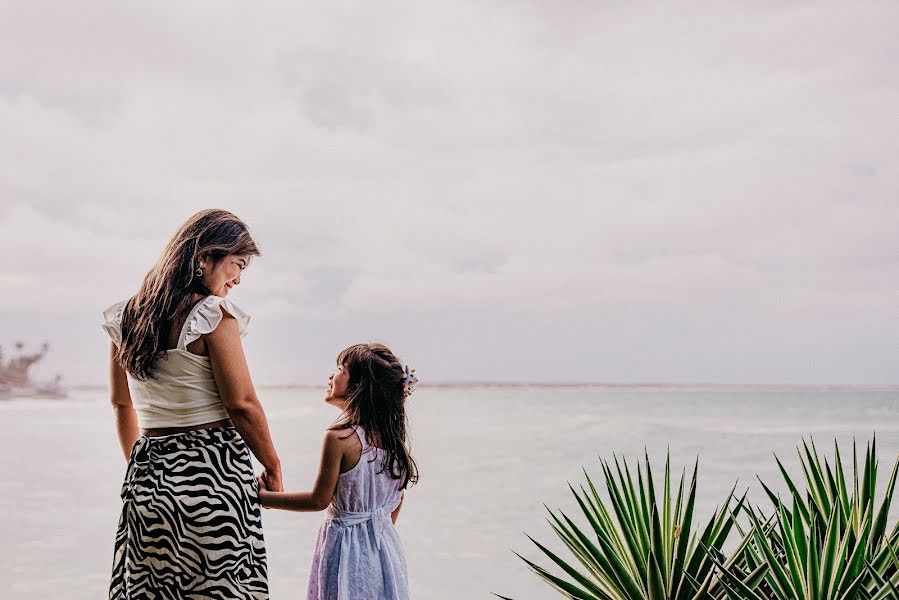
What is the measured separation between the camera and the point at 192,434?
214 cm

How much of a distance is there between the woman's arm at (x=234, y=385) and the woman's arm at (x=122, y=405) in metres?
0.33

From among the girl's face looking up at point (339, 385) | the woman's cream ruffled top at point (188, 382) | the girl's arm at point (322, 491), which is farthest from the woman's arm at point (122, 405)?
the girl's face looking up at point (339, 385)

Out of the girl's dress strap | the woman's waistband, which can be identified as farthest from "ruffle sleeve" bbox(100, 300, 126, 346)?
the girl's dress strap

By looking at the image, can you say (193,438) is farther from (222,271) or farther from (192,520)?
(222,271)

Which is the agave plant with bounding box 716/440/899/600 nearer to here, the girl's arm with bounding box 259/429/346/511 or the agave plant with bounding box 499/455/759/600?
the agave plant with bounding box 499/455/759/600

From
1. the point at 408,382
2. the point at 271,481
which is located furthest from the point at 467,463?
the point at 271,481

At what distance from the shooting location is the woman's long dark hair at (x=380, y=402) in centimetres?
241

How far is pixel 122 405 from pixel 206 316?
457 mm

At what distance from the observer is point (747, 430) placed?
22.3 meters

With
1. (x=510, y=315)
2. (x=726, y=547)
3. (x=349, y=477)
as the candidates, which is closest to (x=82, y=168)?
(x=510, y=315)

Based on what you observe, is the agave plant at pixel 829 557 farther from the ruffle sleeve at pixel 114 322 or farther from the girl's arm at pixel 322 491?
the ruffle sleeve at pixel 114 322

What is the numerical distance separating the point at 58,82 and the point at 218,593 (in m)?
29.0

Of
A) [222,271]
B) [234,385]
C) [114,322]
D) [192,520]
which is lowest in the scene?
[192,520]

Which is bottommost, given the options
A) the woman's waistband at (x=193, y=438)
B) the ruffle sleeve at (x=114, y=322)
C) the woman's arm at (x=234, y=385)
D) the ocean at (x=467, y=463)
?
the ocean at (x=467, y=463)
